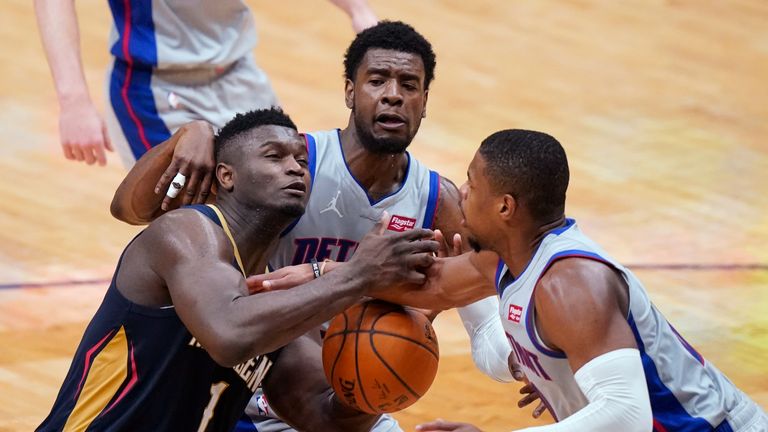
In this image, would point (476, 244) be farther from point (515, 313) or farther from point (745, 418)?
point (745, 418)

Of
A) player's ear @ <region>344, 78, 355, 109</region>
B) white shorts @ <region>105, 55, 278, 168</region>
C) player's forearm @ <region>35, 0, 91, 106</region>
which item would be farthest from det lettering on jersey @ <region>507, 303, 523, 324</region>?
white shorts @ <region>105, 55, 278, 168</region>

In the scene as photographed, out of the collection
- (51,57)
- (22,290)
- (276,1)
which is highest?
(51,57)

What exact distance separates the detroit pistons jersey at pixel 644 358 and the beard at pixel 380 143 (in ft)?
3.93

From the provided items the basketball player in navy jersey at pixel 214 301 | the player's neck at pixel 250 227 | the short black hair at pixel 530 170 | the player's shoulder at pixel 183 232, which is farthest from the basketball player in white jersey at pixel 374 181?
the short black hair at pixel 530 170

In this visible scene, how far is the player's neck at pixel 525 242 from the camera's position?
191 inches

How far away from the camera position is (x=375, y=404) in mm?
5340

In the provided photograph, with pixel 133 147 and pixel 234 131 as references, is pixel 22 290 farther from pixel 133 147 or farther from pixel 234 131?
pixel 234 131

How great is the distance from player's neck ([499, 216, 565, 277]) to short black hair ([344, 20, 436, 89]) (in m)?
1.43

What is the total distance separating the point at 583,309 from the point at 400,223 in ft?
5.62

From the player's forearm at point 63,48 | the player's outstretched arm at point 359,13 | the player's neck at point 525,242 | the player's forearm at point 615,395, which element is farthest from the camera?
the player's outstretched arm at point 359,13

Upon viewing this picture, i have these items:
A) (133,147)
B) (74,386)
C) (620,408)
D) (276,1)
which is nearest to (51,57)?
(133,147)

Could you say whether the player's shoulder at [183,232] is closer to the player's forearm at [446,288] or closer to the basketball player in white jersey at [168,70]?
the player's forearm at [446,288]

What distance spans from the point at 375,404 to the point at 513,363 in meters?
0.75

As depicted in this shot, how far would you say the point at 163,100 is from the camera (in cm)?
705
